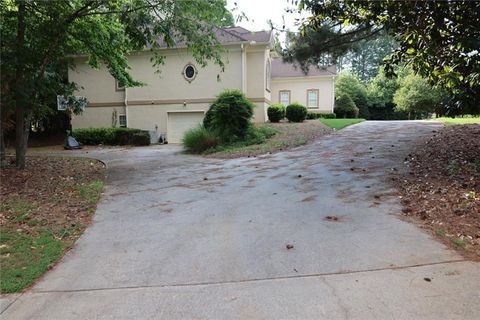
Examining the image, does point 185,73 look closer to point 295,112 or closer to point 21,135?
point 295,112

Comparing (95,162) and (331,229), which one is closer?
(331,229)

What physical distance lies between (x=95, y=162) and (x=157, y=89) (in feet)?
35.8

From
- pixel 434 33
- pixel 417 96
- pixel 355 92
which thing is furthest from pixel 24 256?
pixel 355 92

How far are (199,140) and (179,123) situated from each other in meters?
7.94

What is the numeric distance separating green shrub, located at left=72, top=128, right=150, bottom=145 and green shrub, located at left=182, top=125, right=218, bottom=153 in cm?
589

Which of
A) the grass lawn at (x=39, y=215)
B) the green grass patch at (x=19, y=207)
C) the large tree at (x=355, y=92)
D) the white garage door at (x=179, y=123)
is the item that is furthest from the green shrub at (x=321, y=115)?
the green grass patch at (x=19, y=207)

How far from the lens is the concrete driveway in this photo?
3.63 meters

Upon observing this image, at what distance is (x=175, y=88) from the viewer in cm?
2366

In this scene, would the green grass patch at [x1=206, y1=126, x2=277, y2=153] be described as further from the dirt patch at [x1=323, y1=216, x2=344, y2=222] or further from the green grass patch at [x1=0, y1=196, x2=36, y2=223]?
the dirt patch at [x1=323, y1=216, x2=344, y2=222]

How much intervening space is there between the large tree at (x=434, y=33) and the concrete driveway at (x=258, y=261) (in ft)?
7.63

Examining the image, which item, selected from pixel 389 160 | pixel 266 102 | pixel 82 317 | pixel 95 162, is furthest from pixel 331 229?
pixel 266 102

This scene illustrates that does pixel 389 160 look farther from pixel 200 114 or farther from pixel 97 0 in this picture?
pixel 200 114

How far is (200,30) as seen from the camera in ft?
37.7

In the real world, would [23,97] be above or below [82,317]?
above
